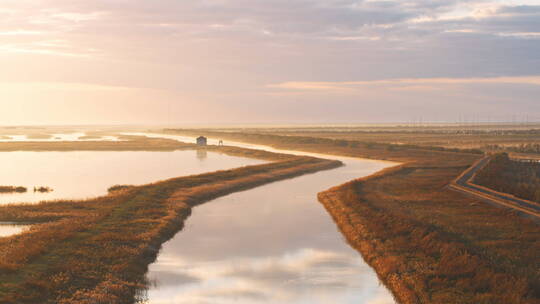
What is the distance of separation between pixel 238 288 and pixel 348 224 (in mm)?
12871

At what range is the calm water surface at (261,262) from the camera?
19.3 metres

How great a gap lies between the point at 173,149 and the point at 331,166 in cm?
4976

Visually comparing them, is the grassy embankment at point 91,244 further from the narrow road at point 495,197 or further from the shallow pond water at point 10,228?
the narrow road at point 495,197

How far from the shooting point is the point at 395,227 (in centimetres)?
2745

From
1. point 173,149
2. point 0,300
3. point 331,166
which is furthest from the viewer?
point 173,149

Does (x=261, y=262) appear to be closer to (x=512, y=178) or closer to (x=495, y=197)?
(x=495, y=197)

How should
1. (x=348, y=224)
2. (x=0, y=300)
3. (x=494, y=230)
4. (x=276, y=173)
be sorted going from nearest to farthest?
(x=0, y=300) → (x=494, y=230) → (x=348, y=224) → (x=276, y=173)

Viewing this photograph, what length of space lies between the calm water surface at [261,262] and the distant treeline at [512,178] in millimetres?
14716

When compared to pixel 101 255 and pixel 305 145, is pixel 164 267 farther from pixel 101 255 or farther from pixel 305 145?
pixel 305 145

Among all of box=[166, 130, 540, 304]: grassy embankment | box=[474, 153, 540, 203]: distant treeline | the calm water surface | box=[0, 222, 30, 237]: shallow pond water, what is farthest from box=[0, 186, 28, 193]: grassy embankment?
box=[474, 153, 540, 203]: distant treeline

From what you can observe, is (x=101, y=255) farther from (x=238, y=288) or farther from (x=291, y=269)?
(x=291, y=269)

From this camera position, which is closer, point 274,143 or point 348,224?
point 348,224

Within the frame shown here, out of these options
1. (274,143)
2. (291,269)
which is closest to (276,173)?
(291,269)

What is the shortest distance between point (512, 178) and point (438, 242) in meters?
32.3
